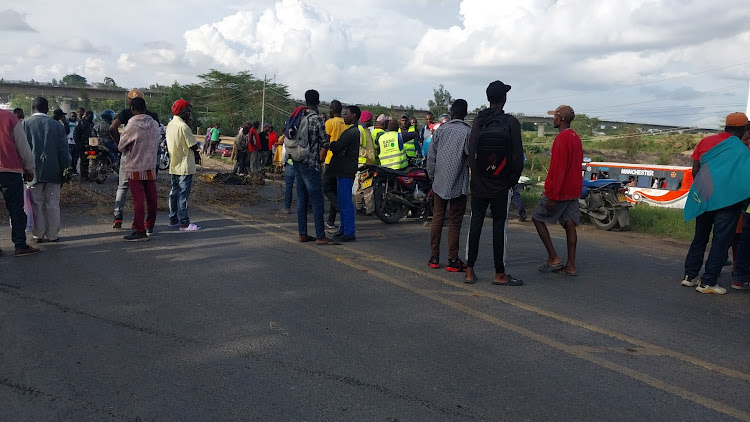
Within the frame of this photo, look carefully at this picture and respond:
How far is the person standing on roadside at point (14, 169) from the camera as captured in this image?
6586 mm

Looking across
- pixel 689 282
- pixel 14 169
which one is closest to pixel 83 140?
pixel 14 169

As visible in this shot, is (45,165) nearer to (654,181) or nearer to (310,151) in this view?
(310,151)

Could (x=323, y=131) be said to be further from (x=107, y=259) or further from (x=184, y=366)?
(x=184, y=366)

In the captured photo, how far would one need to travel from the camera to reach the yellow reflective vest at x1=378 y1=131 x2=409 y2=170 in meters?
10.1

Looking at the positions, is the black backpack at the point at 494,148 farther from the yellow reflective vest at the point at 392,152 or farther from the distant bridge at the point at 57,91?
the distant bridge at the point at 57,91

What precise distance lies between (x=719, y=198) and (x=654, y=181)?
298 inches

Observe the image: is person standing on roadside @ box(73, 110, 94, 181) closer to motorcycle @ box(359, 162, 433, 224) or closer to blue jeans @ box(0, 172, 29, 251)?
blue jeans @ box(0, 172, 29, 251)

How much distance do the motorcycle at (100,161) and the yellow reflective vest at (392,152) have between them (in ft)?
23.9

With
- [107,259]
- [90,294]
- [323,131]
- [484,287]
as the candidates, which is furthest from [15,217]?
[484,287]

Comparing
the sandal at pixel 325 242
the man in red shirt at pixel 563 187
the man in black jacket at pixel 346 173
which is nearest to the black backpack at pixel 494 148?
the man in red shirt at pixel 563 187

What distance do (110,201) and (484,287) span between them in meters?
7.97

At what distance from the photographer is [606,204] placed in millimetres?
10117

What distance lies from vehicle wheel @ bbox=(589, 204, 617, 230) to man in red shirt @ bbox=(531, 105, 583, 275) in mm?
3645

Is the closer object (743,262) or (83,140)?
(743,262)
